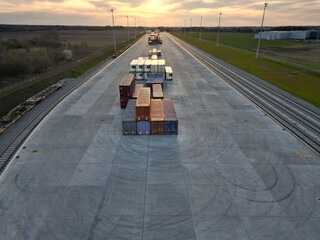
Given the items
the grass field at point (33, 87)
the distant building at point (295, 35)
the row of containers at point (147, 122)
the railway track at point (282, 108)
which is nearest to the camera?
the row of containers at point (147, 122)

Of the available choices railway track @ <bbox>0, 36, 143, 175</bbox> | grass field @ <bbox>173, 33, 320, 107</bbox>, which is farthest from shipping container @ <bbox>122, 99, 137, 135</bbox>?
grass field @ <bbox>173, 33, 320, 107</bbox>

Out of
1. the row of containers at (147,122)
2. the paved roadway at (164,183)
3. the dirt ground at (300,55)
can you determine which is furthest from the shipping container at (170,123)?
the dirt ground at (300,55)

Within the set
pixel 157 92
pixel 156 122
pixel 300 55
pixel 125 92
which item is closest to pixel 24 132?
pixel 125 92

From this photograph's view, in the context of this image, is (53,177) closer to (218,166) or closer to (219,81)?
(218,166)

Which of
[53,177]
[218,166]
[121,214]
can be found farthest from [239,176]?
[53,177]

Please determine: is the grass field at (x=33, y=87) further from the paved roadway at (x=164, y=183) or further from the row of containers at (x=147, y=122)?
the row of containers at (x=147, y=122)

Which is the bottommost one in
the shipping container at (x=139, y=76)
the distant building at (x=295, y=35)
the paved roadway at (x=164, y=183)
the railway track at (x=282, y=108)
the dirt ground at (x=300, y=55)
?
the paved roadway at (x=164, y=183)

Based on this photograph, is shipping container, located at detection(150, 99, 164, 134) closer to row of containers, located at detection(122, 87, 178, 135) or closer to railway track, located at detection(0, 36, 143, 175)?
row of containers, located at detection(122, 87, 178, 135)
